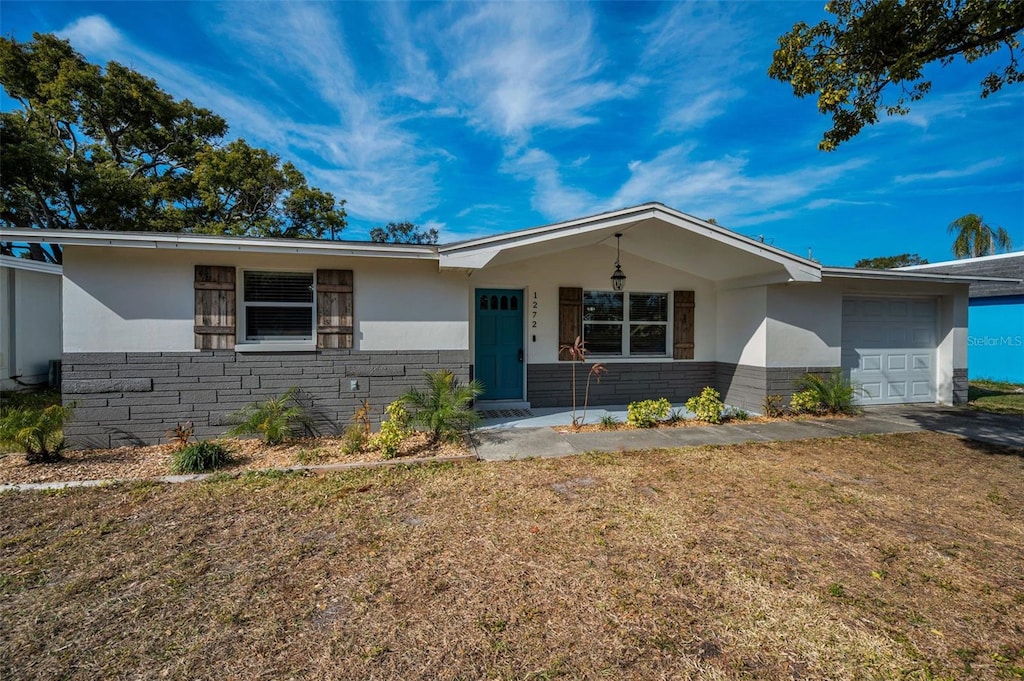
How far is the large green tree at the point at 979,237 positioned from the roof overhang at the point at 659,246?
2556 centimetres

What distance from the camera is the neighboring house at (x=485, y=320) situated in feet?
18.5

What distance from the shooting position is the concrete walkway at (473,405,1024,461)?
5758 millimetres

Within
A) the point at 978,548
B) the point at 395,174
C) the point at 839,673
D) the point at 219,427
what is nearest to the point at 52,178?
the point at 395,174

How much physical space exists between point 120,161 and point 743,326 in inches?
846

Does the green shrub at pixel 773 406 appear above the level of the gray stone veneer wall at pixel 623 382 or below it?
below

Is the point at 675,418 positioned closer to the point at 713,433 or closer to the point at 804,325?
the point at 713,433

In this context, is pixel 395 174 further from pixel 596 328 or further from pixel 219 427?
pixel 219 427

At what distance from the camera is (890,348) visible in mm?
8945

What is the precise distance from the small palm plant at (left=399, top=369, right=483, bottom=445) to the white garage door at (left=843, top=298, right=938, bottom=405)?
26.0ft

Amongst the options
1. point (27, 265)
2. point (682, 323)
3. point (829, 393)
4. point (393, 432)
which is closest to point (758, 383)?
point (829, 393)

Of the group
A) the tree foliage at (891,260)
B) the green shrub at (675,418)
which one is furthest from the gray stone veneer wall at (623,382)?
the tree foliage at (891,260)

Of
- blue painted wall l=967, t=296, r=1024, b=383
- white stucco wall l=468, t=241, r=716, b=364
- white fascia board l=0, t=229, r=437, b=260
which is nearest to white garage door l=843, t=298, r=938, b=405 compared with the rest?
white stucco wall l=468, t=241, r=716, b=364

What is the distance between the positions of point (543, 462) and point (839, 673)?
3358 mm

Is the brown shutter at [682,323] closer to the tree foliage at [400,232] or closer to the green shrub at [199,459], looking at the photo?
the green shrub at [199,459]
